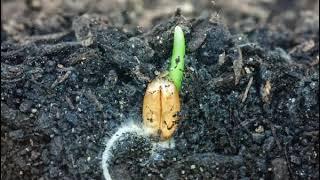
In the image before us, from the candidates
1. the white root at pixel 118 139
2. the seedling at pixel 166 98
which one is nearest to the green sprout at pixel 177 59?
the seedling at pixel 166 98

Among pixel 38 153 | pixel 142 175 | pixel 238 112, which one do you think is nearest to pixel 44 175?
pixel 38 153

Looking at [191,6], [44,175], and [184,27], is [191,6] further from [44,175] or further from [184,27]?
[44,175]

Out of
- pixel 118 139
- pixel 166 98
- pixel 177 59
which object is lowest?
pixel 118 139

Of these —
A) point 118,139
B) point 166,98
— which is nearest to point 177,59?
point 166,98

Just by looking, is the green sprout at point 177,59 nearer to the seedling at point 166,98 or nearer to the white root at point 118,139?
the seedling at point 166,98

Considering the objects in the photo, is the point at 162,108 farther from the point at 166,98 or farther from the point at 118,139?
the point at 118,139
